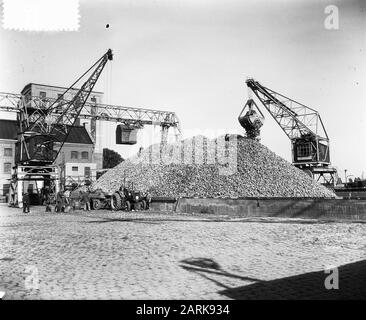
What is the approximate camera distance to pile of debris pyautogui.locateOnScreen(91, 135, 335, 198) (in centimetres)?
2788

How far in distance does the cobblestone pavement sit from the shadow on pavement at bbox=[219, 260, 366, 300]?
135 millimetres

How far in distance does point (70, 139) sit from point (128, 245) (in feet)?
177

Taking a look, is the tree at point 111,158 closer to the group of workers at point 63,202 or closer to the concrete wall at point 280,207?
the group of workers at point 63,202

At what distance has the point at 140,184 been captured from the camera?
31891 mm

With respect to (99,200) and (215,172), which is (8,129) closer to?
(99,200)

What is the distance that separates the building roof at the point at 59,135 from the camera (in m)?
58.5

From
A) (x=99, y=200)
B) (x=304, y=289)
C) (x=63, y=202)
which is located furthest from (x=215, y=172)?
(x=304, y=289)

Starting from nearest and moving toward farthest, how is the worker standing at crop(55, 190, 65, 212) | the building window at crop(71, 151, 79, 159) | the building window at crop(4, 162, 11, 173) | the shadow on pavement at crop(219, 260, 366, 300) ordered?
the shadow on pavement at crop(219, 260, 366, 300) < the worker standing at crop(55, 190, 65, 212) < the building window at crop(4, 162, 11, 173) < the building window at crop(71, 151, 79, 159)

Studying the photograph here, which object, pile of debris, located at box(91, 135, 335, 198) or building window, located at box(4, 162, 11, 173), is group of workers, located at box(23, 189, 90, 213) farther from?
building window, located at box(4, 162, 11, 173)

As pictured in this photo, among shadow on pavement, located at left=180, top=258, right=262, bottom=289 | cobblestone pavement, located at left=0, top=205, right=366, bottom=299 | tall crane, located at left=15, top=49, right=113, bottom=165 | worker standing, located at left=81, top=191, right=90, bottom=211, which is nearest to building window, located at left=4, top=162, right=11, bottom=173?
tall crane, located at left=15, top=49, right=113, bottom=165

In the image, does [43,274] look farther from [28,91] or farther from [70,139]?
[28,91]

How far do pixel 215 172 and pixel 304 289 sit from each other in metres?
24.4

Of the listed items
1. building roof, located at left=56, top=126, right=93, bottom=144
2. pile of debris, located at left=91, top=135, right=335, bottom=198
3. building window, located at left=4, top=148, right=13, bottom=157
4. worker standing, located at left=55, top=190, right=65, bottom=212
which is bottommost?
worker standing, located at left=55, top=190, right=65, bottom=212
